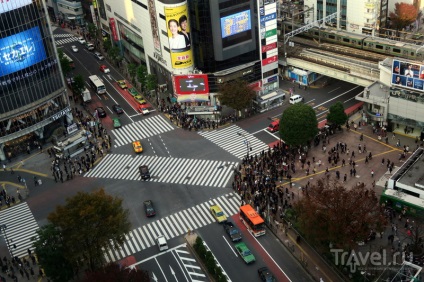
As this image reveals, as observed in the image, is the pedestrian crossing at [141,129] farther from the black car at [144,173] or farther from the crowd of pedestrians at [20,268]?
the crowd of pedestrians at [20,268]

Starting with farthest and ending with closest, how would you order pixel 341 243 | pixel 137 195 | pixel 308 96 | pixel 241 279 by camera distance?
pixel 308 96 → pixel 137 195 → pixel 241 279 → pixel 341 243

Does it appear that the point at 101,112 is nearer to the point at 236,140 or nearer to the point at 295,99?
the point at 236,140

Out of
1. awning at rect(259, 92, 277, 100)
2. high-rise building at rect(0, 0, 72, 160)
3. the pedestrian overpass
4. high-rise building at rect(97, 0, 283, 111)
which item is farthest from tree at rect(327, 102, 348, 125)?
high-rise building at rect(0, 0, 72, 160)

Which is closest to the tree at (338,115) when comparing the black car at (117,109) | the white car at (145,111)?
the white car at (145,111)

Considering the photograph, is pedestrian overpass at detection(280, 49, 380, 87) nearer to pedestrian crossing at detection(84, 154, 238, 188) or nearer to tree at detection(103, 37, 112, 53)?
pedestrian crossing at detection(84, 154, 238, 188)

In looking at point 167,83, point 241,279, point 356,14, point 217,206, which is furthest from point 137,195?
point 356,14

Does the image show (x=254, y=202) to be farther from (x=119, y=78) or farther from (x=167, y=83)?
(x=119, y=78)
